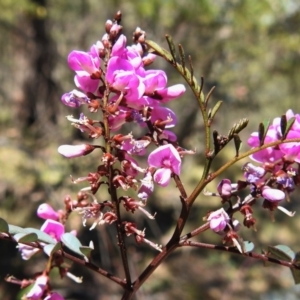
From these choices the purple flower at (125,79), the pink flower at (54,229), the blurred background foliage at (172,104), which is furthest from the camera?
the blurred background foliage at (172,104)

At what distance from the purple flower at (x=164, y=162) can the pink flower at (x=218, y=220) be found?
77 mm

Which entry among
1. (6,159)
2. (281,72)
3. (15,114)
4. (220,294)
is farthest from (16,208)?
(281,72)

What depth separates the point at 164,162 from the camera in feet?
2.20

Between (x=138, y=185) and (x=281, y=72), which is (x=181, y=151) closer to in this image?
(x=138, y=185)

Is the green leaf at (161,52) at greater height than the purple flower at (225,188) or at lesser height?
greater

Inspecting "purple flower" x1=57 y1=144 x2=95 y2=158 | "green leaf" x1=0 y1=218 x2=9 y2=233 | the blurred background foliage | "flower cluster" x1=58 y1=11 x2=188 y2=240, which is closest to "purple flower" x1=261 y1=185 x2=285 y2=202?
"flower cluster" x1=58 y1=11 x2=188 y2=240

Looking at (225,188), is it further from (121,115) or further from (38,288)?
(38,288)

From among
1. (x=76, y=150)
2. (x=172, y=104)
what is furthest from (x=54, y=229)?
(x=172, y=104)

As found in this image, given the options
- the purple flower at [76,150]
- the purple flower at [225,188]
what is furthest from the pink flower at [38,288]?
the purple flower at [225,188]

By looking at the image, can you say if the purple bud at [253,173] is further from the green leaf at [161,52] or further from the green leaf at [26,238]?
the green leaf at [26,238]

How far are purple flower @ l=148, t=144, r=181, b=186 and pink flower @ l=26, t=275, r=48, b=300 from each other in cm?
24

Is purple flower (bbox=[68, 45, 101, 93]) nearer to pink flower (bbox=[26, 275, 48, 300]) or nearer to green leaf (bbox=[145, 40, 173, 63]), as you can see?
green leaf (bbox=[145, 40, 173, 63])

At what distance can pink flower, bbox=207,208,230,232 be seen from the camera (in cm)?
64

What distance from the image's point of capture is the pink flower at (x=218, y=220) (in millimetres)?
640
